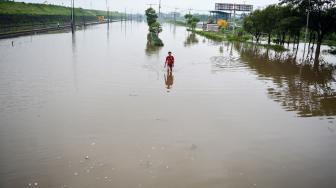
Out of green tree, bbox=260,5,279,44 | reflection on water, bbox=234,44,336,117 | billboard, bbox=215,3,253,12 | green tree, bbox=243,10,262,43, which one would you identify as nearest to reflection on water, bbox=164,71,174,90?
reflection on water, bbox=234,44,336,117

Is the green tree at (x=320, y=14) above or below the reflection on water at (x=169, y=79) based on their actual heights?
above

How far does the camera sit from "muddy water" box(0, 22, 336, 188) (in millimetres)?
7781

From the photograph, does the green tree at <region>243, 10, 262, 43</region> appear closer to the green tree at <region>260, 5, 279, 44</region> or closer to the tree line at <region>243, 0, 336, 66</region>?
the green tree at <region>260, 5, 279, 44</region>

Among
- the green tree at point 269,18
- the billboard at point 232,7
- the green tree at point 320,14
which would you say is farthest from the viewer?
the billboard at point 232,7

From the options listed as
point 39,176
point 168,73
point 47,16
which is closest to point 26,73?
point 168,73

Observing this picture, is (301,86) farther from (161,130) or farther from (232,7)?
(232,7)

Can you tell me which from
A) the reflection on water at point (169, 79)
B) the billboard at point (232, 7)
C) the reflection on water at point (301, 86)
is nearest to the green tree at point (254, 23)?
the reflection on water at point (301, 86)

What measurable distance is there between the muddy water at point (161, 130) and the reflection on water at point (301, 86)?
0.11m

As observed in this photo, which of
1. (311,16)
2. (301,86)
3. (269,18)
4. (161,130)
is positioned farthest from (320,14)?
(161,130)

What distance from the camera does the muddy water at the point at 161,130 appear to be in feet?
25.5

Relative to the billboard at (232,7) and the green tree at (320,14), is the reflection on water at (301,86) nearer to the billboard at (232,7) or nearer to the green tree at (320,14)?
the green tree at (320,14)

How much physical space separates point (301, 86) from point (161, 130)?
11409 mm

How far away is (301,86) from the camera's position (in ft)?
61.2

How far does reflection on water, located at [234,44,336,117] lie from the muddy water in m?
0.11
